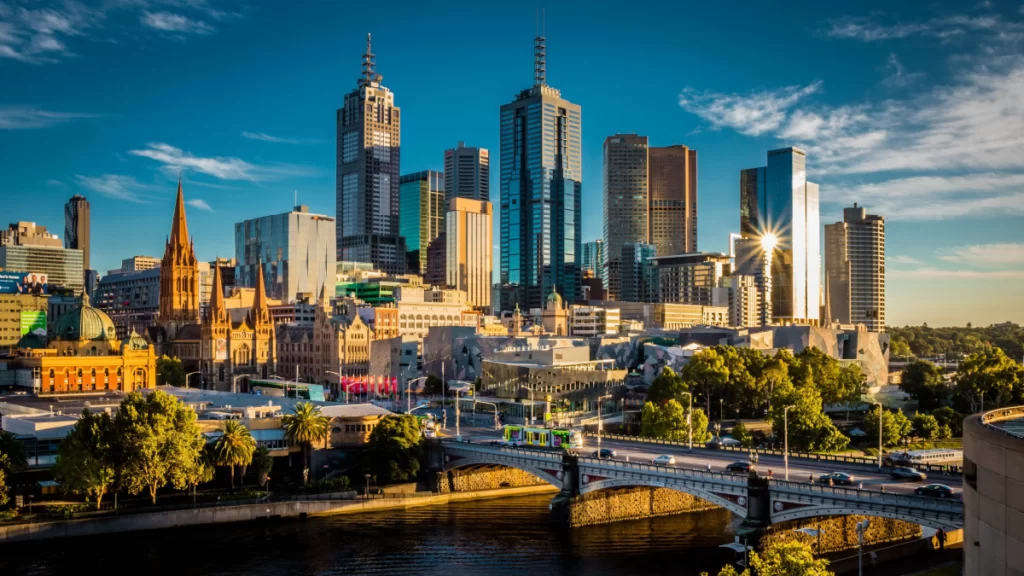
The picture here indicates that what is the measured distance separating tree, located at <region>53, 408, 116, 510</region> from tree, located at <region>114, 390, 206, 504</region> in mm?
1326

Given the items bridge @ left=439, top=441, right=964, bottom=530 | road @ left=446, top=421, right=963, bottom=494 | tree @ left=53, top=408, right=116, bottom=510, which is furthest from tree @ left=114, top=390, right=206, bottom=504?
road @ left=446, top=421, right=963, bottom=494

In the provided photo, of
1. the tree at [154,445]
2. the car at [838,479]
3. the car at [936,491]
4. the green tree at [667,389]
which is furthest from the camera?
the green tree at [667,389]

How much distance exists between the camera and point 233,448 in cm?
12006

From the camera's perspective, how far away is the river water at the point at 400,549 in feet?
303

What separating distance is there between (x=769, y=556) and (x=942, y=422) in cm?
12280

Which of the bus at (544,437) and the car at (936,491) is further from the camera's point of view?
the bus at (544,437)

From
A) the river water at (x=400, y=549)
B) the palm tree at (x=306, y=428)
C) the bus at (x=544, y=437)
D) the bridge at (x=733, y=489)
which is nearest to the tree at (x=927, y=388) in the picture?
the river water at (x=400, y=549)

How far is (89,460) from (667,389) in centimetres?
9875

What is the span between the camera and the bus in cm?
12256

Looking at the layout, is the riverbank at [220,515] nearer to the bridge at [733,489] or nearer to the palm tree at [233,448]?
the bridge at [733,489]

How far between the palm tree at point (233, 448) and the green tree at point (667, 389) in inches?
3042

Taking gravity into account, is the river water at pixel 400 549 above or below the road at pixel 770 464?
below

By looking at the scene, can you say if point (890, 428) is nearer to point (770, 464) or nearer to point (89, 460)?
point (770, 464)

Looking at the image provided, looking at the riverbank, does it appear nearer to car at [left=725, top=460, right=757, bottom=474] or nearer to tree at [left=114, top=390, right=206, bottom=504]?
tree at [left=114, top=390, right=206, bottom=504]
